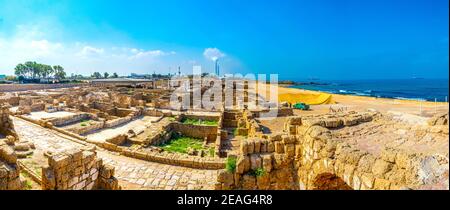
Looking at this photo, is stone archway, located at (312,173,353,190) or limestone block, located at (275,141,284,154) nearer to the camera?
stone archway, located at (312,173,353,190)

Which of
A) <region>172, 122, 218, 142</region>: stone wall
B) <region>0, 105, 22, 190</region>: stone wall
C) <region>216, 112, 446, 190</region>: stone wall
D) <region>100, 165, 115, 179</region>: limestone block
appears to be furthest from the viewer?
<region>172, 122, 218, 142</region>: stone wall

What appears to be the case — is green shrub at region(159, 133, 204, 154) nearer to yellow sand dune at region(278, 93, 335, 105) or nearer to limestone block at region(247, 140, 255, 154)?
limestone block at region(247, 140, 255, 154)

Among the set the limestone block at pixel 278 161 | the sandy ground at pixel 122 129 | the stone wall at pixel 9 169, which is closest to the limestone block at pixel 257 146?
the limestone block at pixel 278 161

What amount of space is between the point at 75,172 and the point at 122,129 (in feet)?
44.2

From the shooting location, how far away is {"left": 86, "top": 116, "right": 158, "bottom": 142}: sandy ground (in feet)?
56.1

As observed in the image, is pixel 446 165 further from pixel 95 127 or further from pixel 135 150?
pixel 95 127

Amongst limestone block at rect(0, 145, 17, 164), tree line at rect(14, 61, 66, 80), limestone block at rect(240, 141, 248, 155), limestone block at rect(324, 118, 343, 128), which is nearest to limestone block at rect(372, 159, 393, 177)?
limestone block at rect(324, 118, 343, 128)

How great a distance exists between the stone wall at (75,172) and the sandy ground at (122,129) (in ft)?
30.1

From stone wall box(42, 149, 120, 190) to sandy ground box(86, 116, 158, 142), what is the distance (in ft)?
30.1

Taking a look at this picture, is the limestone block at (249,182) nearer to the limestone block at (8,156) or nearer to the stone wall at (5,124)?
→ the limestone block at (8,156)

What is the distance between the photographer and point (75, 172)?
6.73 m

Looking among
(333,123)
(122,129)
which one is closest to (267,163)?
(333,123)

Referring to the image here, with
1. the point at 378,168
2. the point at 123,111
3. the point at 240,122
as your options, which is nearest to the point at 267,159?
the point at 378,168
